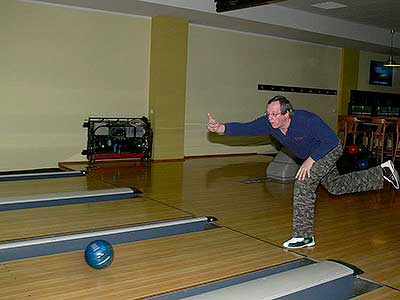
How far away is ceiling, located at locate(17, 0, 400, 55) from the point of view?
616 centimetres

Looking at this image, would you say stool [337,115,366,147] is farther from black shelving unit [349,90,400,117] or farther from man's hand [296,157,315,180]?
man's hand [296,157,315,180]

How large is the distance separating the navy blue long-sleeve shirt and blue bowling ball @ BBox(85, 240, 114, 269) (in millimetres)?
1338

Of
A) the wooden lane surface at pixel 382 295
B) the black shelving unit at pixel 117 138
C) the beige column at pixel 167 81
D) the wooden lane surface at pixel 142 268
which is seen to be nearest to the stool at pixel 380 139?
Result: the beige column at pixel 167 81

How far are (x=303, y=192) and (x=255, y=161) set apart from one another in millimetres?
4542

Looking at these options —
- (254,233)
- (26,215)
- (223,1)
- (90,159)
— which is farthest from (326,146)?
(90,159)

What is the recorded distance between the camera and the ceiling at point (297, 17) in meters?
6.16

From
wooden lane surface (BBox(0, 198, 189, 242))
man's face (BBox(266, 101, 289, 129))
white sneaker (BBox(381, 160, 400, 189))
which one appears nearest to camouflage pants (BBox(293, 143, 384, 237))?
man's face (BBox(266, 101, 289, 129))

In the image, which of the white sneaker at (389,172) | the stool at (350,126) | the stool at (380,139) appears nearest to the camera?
the white sneaker at (389,172)

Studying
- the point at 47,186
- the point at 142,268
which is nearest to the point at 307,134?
the point at 142,268

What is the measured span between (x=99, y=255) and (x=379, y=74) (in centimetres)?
940

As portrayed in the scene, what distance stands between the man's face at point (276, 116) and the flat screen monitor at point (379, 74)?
809 centimetres

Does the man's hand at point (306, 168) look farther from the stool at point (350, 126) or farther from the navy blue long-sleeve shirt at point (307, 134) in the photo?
the stool at point (350, 126)

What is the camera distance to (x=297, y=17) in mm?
7465

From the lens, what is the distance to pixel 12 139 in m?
5.93
